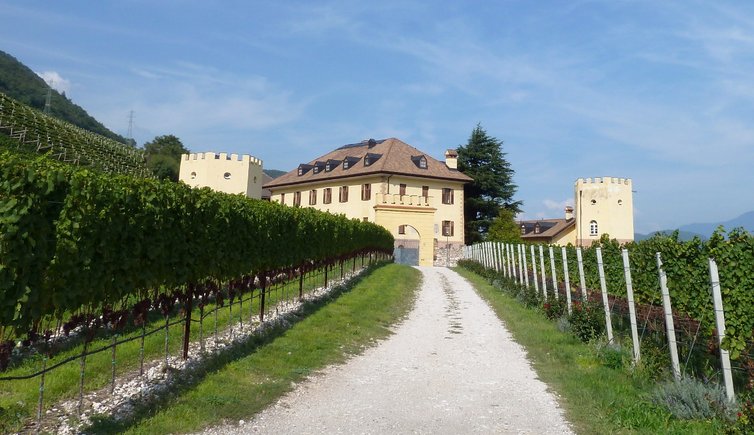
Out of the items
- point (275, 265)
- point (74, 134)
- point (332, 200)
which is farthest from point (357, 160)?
point (275, 265)

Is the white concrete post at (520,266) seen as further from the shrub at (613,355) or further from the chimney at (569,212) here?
the chimney at (569,212)

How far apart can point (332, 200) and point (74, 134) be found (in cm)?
2523

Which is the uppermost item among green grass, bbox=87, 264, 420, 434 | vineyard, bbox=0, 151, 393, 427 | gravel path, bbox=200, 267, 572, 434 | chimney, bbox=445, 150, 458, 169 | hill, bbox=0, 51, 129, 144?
hill, bbox=0, 51, 129, 144

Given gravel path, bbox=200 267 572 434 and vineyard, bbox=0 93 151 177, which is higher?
vineyard, bbox=0 93 151 177

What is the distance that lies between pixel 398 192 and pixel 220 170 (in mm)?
18956

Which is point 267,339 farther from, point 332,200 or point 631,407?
point 332,200

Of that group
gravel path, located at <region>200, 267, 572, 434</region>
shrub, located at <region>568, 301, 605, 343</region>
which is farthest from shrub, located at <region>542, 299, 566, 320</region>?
gravel path, located at <region>200, 267, 572, 434</region>

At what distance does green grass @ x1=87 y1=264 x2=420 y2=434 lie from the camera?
5500mm

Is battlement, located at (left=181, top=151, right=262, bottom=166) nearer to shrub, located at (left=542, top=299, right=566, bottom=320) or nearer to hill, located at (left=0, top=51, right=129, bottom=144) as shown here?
hill, located at (left=0, top=51, right=129, bottom=144)

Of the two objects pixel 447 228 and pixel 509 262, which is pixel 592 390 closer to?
pixel 509 262

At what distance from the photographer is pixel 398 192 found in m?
50.5

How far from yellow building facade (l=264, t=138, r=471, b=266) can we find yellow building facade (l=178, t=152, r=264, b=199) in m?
4.91

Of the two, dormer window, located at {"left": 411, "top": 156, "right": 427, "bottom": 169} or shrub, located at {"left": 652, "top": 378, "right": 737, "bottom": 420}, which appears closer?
shrub, located at {"left": 652, "top": 378, "right": 737, "bottom": 420}

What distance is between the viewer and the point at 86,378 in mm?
6641
